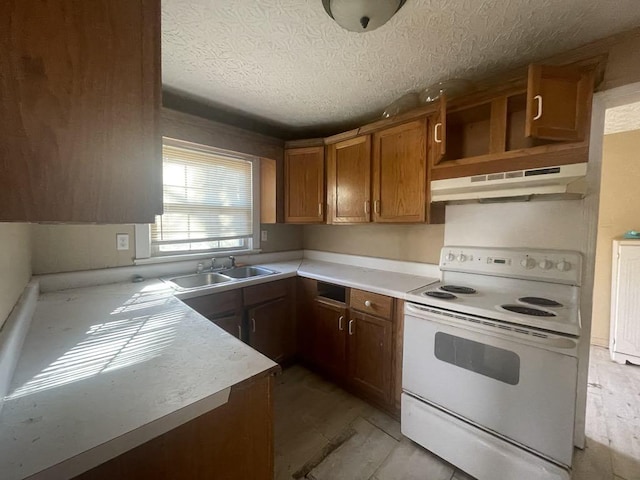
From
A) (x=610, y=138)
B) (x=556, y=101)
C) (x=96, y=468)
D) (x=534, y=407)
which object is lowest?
(x=534, y=407)

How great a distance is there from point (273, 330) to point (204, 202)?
4.21 ft

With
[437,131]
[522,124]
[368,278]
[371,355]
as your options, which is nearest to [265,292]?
[368,278]

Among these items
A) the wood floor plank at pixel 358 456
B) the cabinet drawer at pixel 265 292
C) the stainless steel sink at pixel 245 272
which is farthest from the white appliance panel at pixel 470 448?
the stainless steel sink at pixel 245 272

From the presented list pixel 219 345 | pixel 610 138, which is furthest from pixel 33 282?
pixel 610 138

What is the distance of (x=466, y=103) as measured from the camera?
5.26 ft

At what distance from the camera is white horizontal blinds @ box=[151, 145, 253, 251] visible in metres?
2.13

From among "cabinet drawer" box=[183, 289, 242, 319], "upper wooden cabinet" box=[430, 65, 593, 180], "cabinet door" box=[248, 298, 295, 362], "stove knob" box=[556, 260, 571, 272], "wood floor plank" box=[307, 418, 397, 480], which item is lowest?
"wood floor plank" box=[307, 418, 397, 480]

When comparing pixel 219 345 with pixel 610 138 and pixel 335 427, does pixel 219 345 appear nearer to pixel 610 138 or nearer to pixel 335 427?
pixel 335 427

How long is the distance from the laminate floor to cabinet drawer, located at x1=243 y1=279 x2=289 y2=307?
28.4 inches

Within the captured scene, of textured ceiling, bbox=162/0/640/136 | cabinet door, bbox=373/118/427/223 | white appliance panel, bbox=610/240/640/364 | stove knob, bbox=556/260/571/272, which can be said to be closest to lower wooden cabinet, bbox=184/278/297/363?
cabinet door, bbox=373/118/427/223

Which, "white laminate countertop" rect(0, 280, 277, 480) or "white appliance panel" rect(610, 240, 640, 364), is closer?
"white laminate countertop" rect(0, 280, 277, 480)

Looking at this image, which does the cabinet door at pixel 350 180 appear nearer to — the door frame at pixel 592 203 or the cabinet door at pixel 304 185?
the cabinet door at pixel 304 185

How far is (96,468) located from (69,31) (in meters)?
0.83

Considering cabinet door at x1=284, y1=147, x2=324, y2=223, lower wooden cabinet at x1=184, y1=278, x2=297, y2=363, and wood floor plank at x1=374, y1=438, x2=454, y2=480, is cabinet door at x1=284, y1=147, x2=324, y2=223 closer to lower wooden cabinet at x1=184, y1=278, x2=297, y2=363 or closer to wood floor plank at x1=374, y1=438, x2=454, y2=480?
lower wooden cabinet at x1=184, y1=278, x2=297, y2=363
